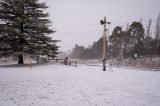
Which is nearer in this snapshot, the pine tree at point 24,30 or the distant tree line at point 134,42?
the pine tree at point 24,30

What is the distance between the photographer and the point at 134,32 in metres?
62.3

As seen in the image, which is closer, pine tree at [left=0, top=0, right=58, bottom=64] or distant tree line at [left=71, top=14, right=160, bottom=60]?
pine tree at [left=0, top=0, right=58, bottom=64]

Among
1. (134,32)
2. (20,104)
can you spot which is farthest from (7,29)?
(134,32)

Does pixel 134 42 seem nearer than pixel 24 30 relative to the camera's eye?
No

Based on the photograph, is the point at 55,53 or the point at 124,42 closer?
the point at 55,53

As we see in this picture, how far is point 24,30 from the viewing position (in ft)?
87.5

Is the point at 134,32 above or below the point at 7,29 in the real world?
above

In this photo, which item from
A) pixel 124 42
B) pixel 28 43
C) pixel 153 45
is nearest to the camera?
pixel 28 43

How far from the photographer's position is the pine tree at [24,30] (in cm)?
2439

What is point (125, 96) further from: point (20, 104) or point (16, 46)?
point (16, 46)

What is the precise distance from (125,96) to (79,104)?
3.01 m

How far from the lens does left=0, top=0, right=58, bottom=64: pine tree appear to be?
24391mm

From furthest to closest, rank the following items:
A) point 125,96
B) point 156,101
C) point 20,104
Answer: point 125,96, point 156,101, point 20,104

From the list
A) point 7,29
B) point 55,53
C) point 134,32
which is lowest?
point 55,53
